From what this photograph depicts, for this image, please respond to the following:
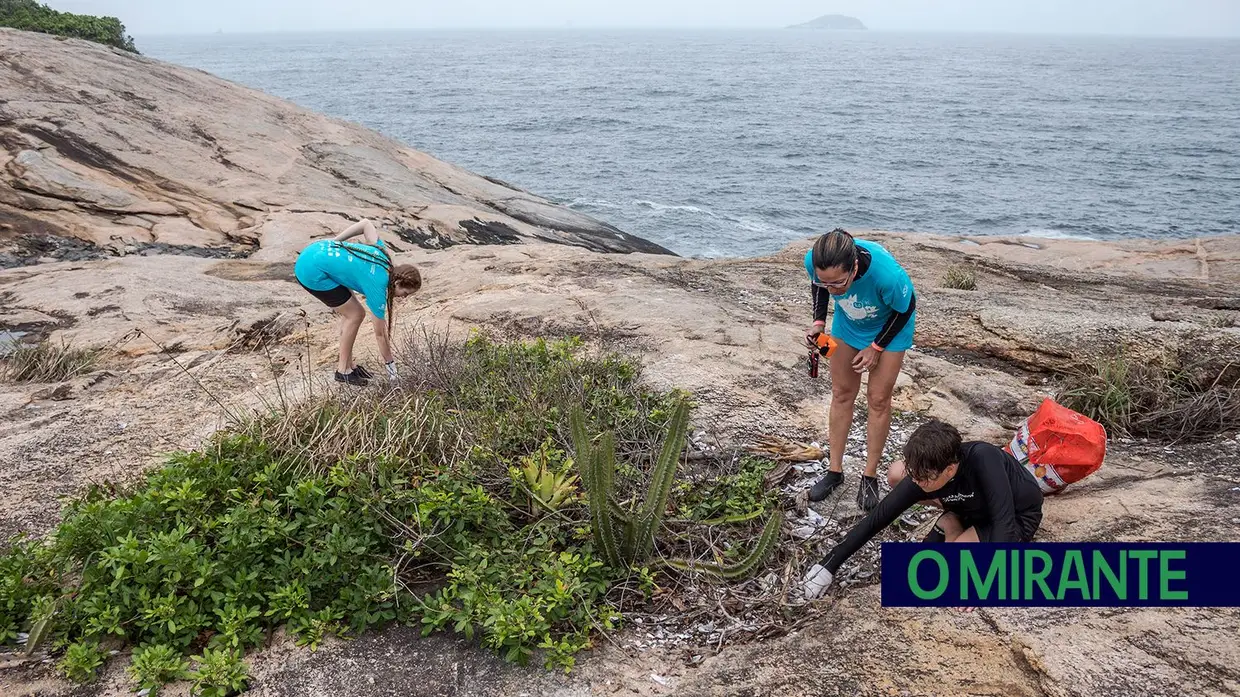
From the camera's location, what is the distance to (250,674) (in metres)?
3.00

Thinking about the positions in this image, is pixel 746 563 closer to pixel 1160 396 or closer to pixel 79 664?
pixel 79 664

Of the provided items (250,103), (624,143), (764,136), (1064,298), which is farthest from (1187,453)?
(764,136)

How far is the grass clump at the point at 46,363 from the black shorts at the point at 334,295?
2121 millimetres

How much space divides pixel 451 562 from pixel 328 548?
51cm

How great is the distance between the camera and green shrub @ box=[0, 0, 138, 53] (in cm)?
1727

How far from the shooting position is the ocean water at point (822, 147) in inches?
962

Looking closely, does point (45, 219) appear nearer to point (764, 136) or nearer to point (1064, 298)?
point (1064, 298)

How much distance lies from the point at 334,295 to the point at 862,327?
3.53m

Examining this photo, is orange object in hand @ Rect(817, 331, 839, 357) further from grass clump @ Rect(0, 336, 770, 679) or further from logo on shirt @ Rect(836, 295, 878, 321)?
grass clump @ Rect(0, 336, 770, 679)

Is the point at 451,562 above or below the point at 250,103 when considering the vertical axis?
below

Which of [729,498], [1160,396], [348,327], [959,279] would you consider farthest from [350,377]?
[959,279]

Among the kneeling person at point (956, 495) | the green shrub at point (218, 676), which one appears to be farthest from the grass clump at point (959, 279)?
the green shrub at point (218, 676)

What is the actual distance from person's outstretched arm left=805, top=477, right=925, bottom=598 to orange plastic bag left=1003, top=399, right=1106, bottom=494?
0.95 m

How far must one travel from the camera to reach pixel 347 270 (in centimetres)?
548
